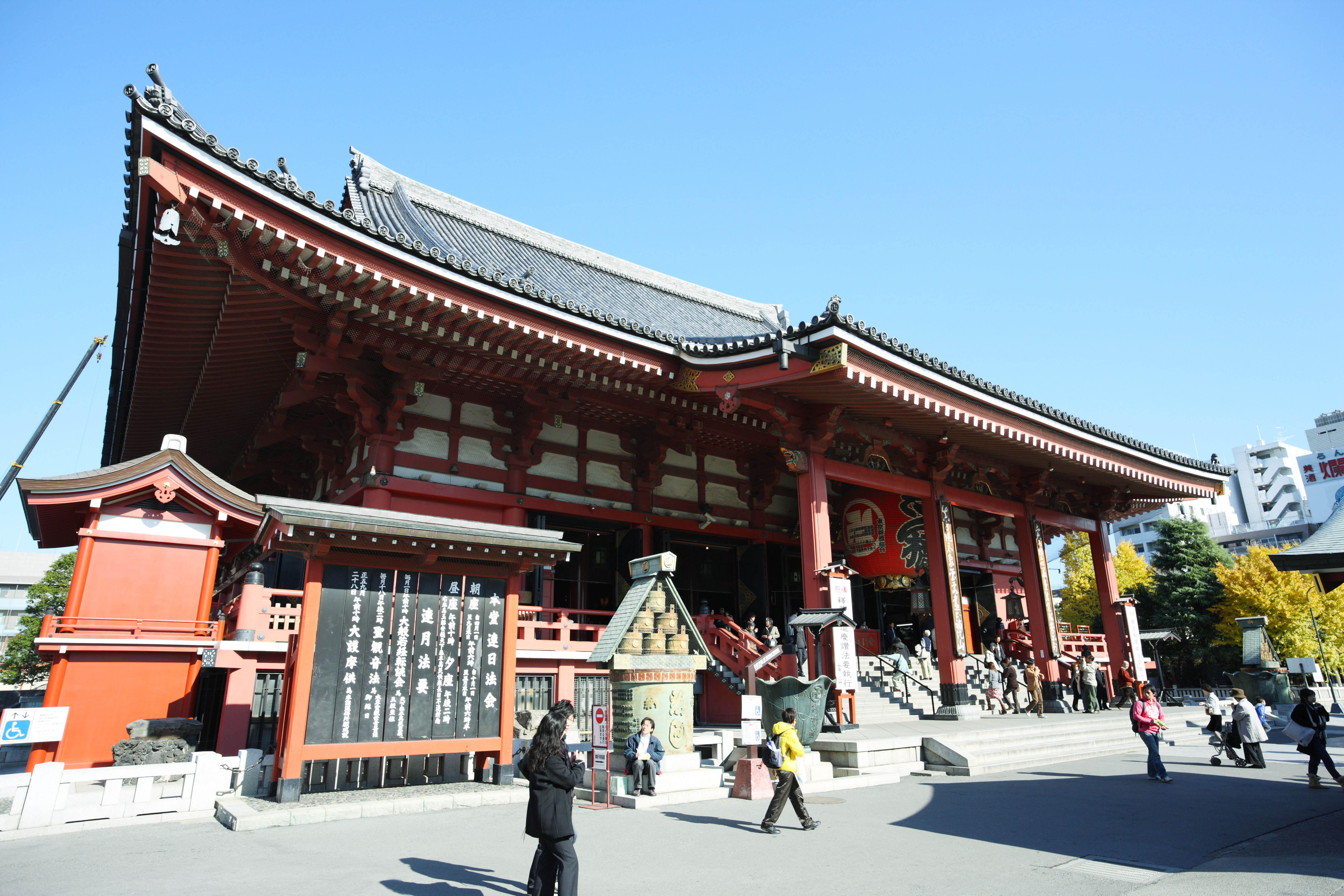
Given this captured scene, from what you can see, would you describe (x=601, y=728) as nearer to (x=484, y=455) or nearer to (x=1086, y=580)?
(x=484, y=455)

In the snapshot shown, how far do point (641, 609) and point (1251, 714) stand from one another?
10741mm

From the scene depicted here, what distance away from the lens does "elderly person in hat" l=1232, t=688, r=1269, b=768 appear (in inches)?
487

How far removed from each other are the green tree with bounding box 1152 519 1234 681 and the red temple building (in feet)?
77.5

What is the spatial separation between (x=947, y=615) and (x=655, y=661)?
8500mm

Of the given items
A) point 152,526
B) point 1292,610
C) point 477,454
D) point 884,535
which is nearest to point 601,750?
point 477,454

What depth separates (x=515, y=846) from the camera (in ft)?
22.6

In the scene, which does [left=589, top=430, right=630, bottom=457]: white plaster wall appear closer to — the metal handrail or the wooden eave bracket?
the metal handrail

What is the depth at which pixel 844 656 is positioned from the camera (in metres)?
12.5

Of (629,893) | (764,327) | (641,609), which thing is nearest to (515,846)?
(629,893)

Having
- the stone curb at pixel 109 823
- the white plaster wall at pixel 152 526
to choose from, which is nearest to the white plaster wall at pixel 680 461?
the white plaster wall at pixel 152 526

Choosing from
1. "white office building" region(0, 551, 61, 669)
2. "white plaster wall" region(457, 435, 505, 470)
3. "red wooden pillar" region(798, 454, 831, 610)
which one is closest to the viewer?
"red wooden pillar" region(798, 454, 831, 610)

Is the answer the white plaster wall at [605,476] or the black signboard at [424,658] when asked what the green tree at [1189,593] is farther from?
the black signboard at [424,658]

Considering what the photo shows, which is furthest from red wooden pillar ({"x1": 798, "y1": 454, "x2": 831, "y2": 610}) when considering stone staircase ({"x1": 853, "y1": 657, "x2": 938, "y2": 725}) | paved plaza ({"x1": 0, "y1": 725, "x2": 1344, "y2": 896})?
paved plaza ({"x1": 0, "y1": 725, "x2": 1344, "y2": 896})

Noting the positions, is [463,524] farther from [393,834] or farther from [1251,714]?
[1251,714]
